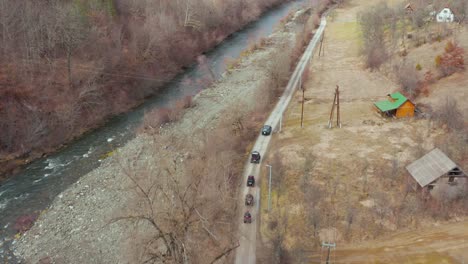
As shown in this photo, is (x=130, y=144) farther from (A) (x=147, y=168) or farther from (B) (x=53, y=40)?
(B) (x=53, y=40)

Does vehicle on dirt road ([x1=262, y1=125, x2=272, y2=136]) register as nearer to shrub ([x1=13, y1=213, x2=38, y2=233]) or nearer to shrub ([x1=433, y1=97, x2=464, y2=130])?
shrub ([x1=433, y1=97, x2=464, y2=130])

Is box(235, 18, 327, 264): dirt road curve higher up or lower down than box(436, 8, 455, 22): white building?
lower down

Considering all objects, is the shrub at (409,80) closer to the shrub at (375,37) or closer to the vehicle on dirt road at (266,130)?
the shrub at (375,37)

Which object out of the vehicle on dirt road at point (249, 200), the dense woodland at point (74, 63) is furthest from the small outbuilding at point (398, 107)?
the dense woodland at point (74, 63)

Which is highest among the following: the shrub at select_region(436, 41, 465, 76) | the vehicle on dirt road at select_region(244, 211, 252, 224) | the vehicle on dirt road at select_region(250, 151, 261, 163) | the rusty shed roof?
the shrub at select_region(436, 41, 465, 76)

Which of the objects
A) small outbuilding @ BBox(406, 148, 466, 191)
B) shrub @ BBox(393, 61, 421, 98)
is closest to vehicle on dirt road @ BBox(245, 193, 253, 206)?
small outbuilding @ BBox(406, 148, 466, 191)

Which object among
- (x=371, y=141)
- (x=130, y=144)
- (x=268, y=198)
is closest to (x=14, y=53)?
(x=130, y=144)

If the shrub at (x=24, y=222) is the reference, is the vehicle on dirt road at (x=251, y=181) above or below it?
above
